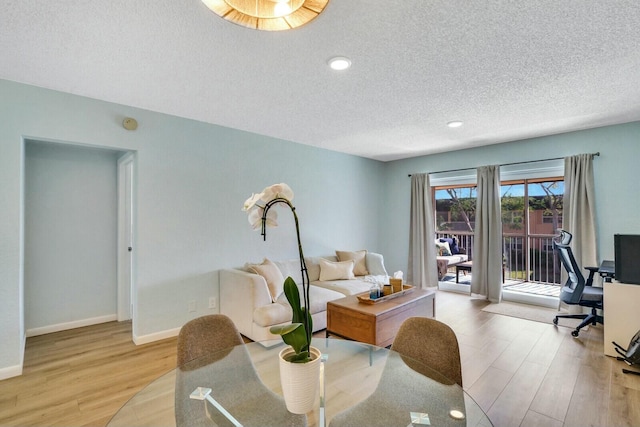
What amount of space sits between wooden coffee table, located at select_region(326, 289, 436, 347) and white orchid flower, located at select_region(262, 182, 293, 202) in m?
1.97

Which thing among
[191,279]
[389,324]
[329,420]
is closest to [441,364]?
[329,420]

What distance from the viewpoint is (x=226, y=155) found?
3.78 m

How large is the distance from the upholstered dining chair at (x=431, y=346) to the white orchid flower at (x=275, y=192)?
3.16ft

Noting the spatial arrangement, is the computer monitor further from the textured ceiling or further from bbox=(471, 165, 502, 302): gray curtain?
bbox=(471, 165, 502, 302): gray curtain

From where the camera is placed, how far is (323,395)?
151 centimetres

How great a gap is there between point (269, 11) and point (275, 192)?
916mm

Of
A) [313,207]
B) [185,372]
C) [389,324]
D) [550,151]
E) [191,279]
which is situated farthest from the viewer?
[313,207]

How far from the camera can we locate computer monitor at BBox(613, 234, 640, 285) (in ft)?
9.46

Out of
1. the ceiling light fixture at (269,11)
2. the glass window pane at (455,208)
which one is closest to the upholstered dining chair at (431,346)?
the ceiling light fixture at (269,11)

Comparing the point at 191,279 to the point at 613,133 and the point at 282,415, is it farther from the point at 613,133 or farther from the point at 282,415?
the point at 613,133

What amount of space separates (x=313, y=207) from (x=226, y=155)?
5.22 ft

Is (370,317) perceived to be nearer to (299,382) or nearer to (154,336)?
(299,382)

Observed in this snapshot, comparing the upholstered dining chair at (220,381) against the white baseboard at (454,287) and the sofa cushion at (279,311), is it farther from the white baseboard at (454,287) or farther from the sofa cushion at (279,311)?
the white baseboard at (454,287)

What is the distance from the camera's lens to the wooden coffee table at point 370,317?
2.78 m
